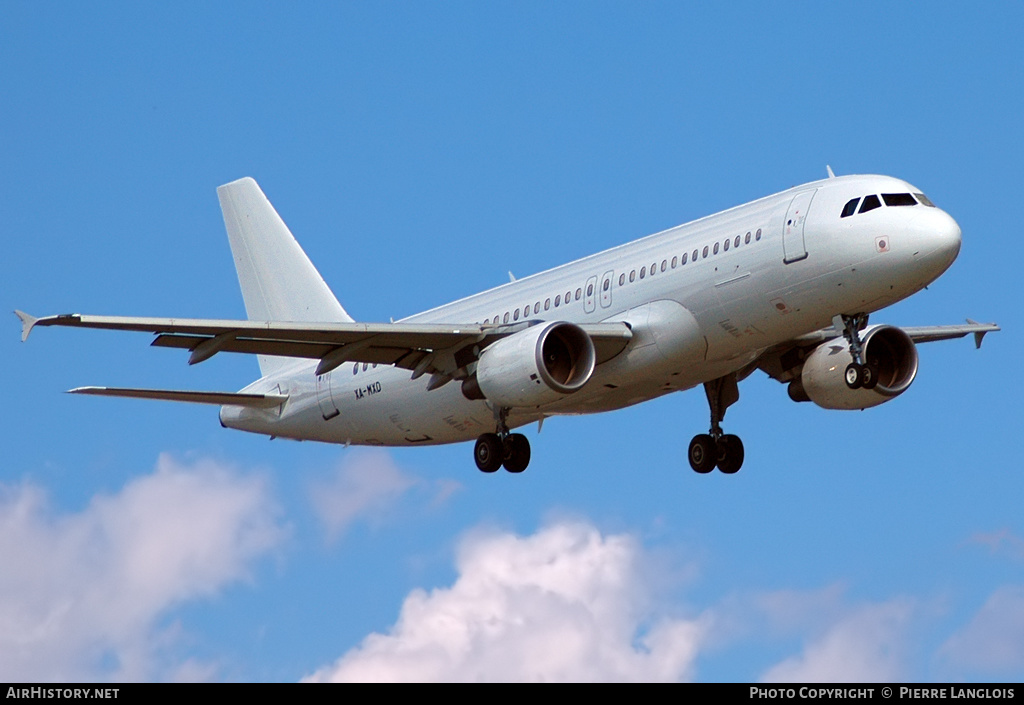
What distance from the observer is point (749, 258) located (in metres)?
34.4

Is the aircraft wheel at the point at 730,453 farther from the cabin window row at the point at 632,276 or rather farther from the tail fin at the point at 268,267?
the tail fin at the point at 268,267

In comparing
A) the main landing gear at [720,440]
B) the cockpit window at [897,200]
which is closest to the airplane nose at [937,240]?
the cockpit window at [897,200]

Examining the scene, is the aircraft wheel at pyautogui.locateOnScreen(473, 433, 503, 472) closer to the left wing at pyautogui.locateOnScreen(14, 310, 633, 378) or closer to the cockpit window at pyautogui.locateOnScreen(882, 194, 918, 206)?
the left wing at pyautogui.locateOnScreen(14, 310, 633, 378)

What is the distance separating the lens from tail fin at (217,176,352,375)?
47844mm

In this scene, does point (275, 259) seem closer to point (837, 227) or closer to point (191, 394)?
point (191, 394)

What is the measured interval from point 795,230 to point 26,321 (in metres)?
14.9

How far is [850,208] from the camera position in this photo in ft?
111

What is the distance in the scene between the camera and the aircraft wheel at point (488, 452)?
39.3 m

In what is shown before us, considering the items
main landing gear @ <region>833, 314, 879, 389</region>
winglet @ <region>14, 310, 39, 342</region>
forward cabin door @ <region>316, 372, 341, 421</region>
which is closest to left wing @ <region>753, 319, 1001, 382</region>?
main landing gear @ <region>833, 314, 879, 389</region>

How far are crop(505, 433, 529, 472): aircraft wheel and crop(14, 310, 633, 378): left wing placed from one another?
2372 mm

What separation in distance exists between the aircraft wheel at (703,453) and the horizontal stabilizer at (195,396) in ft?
34.9

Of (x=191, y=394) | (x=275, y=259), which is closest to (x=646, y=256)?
(x=191, y=394)

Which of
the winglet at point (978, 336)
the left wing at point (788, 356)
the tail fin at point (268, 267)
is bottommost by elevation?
the left wing at point (788, 356)
